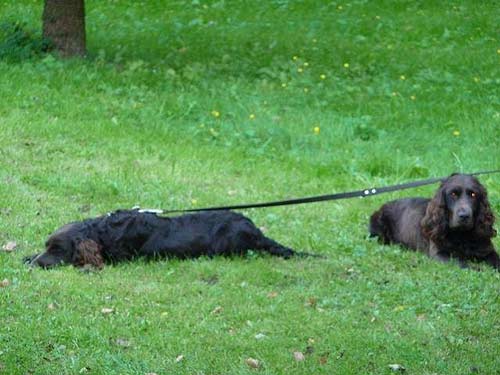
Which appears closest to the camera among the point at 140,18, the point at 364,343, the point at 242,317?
the point at 364,343

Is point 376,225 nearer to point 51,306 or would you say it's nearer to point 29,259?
point 29,259

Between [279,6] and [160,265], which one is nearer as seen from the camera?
[160,265]

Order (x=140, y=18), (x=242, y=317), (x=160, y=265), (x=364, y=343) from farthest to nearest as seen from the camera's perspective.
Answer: (x=140, y=18), (x=160, y=265), (x=242, y=317), (x=364, y=343)

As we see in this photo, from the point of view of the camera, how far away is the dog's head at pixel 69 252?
8352 millimetres

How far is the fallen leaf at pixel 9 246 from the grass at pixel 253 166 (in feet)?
0.40

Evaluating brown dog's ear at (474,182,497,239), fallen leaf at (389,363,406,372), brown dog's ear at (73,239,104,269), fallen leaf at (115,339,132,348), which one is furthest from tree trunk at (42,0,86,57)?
fallen leaf at (389,363,406,372)

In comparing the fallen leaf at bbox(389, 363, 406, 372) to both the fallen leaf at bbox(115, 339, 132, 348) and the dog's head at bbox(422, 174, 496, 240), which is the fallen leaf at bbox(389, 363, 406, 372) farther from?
the dog's head at bbox(422, 174, 496, 240)

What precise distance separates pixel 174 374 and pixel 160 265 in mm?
2269

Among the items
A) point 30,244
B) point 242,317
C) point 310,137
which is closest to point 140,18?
point 310,137

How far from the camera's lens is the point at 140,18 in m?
19.7

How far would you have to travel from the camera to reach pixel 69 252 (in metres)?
8.43

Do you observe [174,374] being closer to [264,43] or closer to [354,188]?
[354,188]

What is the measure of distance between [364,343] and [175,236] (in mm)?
2415

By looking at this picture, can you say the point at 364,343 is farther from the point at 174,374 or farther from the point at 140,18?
the point at 140,18
